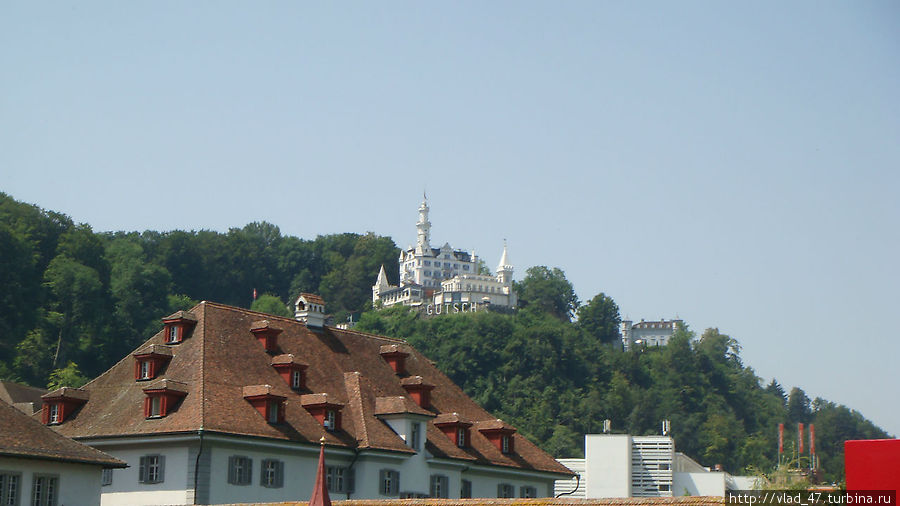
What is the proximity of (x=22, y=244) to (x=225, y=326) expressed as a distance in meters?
92.3

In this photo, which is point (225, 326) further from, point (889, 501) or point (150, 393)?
point (889, 501)

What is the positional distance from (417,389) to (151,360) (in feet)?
41.7

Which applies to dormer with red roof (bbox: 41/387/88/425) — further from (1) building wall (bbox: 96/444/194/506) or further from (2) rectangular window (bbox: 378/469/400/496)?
(2) rectangular window (bbox: 378/469/400/496)

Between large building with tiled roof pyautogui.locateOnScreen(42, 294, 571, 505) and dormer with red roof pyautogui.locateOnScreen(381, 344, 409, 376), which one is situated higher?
dormer with red roof pyautogui.locateOnScreen(381, 344, 409, 376)

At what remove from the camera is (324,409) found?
Result: 5544 cm

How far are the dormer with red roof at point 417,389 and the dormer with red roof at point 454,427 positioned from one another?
1505 mm

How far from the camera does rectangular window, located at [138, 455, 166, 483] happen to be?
51188mm

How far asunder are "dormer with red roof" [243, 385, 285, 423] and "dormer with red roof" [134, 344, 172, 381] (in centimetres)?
397

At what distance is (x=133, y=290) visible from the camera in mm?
162625

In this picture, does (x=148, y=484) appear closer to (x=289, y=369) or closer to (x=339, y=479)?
(x=339, y=479)

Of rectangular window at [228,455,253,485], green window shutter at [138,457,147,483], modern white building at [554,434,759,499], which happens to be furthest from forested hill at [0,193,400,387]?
rectangular window at [228,455,253,485]

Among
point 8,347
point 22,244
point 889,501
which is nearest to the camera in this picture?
point 889,501

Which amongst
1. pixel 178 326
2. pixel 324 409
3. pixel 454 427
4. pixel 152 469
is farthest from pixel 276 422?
pixel 454 427

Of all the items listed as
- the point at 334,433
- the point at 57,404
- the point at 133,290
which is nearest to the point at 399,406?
the point at 334,433
